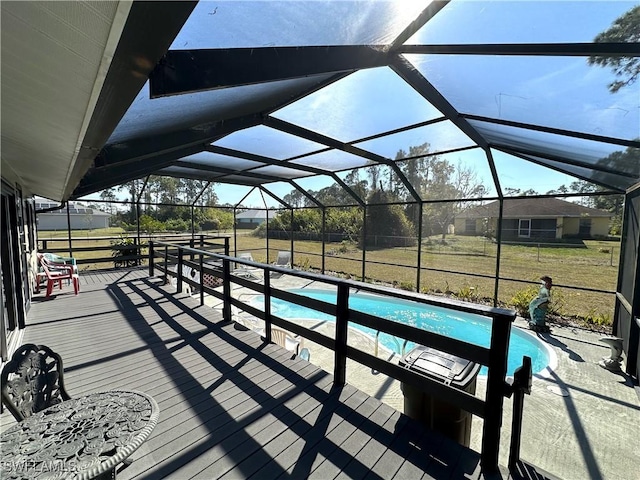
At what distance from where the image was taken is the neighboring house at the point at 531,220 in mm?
9375

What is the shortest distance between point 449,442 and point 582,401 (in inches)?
117

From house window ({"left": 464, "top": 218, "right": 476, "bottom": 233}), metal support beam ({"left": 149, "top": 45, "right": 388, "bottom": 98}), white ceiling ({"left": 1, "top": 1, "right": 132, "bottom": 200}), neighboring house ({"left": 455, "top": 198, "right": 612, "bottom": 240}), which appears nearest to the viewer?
Answer: white ceiling ({"left": 1, "top": 1, "right": 132, "bottom": 200})

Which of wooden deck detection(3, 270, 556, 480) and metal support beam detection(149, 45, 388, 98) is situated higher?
metal support beam detection(149, 45, 388, 98)

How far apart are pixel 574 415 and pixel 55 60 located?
5.12 m

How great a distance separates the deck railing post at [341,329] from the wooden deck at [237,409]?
12cm

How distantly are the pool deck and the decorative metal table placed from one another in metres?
2.96

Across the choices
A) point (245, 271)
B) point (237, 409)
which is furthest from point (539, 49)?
point (245, 271)

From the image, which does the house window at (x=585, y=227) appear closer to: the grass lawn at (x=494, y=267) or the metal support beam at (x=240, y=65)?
the grass lawn at (x=494, y=267)

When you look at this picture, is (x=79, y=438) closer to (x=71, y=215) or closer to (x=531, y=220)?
(x=531, y=220)

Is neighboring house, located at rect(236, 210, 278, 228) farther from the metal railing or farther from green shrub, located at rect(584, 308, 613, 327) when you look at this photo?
the metal railing

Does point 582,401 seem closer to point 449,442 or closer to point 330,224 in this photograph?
point 449,442

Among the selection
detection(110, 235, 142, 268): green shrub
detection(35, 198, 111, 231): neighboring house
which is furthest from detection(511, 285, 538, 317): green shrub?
detection(35, 198, 111, 231): neighboring house

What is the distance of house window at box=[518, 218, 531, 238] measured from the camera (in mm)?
10586

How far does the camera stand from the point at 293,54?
1.86 m
